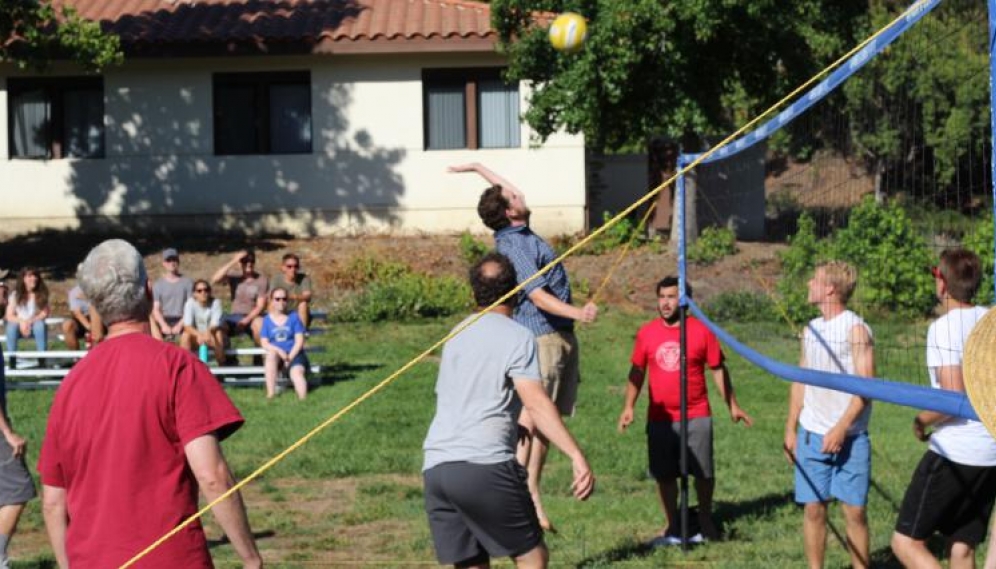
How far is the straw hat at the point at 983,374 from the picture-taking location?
15.1 ft

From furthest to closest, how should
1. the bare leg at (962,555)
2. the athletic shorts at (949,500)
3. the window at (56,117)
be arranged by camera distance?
the window at (56,117), the bare leg at (962,555), the athletic shorts at (949,500)

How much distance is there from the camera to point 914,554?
22.7ft

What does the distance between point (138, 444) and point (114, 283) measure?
1.67ft

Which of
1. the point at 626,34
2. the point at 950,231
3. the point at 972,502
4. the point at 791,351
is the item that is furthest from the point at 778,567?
the point at 626,34

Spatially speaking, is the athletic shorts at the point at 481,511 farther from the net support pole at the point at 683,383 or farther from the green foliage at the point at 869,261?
the green foliage at the point at 869,261

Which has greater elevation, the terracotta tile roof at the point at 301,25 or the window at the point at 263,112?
the terracotta tile roof at the point at 301,25

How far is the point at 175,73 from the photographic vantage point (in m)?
26.0

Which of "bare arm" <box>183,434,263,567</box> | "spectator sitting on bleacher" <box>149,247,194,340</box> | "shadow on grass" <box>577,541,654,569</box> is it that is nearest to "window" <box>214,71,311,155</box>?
"spectator sitting on bleacher" <box>149,247,194,340</box>

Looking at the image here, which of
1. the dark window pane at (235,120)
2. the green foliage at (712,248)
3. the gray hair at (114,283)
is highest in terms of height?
the dark window pane at (235,120)

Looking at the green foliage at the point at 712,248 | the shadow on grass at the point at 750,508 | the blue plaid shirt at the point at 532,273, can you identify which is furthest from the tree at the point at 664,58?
the blue plaid shirt at the point at 532,273

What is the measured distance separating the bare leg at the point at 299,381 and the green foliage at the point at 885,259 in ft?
19.4

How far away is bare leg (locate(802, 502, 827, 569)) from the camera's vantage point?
7.90 meters

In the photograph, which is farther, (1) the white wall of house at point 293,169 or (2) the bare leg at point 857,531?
(1) the white wall of house at point 293,169

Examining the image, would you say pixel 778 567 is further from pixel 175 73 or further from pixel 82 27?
pixel 175 73
